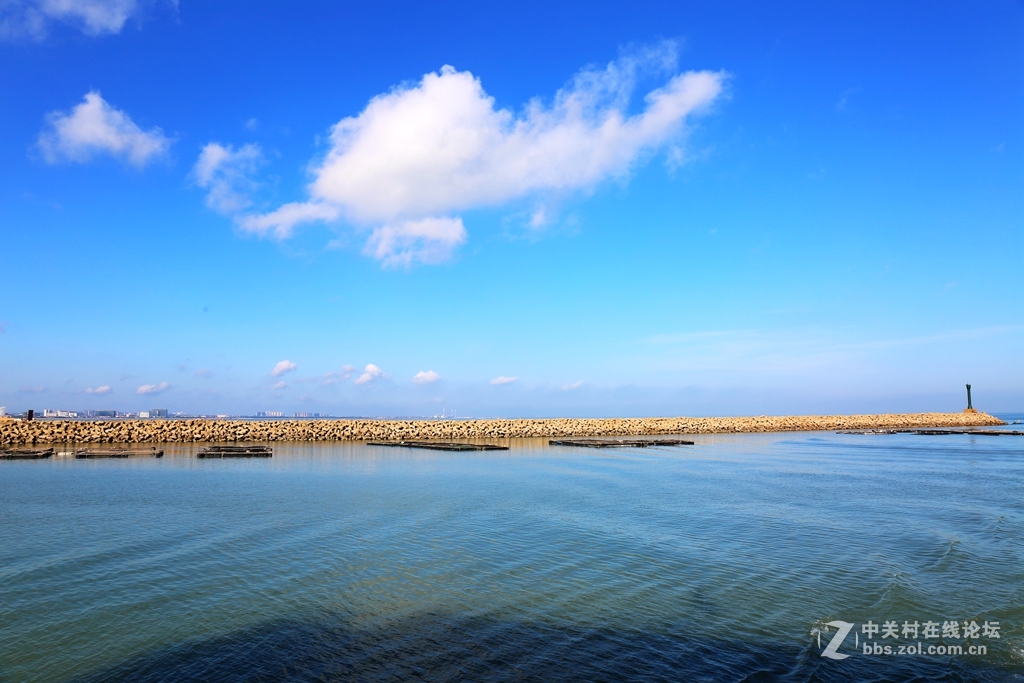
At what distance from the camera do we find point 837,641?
918cm

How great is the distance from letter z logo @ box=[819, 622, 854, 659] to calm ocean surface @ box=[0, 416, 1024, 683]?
11 cm

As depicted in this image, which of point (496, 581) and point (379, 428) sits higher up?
point (379, 428)

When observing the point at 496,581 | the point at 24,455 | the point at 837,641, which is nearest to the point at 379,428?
the point at 24,455

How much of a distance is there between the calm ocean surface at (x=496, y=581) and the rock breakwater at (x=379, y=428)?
31905mm

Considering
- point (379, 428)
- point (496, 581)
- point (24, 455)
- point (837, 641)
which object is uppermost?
point (379, 428)

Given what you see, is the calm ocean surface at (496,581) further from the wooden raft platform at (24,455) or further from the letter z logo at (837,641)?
the wooden raft platform at (24,455)

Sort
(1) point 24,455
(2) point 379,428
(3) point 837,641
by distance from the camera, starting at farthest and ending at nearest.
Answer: (2) point 379,428 → (1) point 24,455 → (3) point 837,641

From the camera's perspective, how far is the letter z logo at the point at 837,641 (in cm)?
873

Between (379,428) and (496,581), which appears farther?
(379,428)

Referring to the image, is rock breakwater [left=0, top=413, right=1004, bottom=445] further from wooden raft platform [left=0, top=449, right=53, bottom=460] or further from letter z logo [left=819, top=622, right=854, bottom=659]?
letter z logo [left=819, top=622, right=854, bottom=659]

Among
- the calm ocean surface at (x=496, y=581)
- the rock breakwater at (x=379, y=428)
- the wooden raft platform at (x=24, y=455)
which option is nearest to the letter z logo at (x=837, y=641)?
the calm ocean surface at (x=496, y=581)

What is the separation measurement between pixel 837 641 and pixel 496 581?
6.27 m

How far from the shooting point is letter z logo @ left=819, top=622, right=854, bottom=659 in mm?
8734

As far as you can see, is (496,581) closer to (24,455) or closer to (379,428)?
(24,455)
